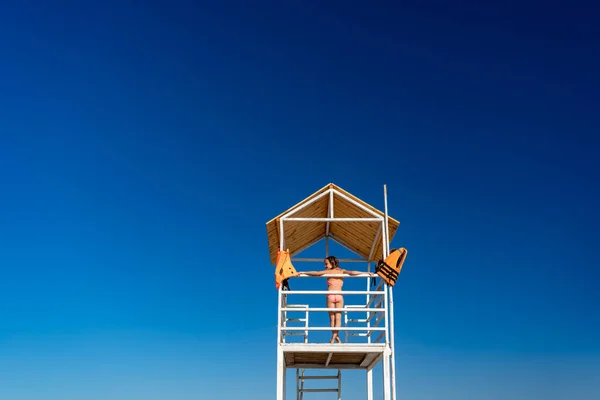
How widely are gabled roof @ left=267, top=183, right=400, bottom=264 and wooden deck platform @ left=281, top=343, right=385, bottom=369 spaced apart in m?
3.56

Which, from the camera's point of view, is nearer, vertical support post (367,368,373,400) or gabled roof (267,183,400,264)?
gabled roof (267,183,400,264)

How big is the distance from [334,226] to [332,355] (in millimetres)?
4660

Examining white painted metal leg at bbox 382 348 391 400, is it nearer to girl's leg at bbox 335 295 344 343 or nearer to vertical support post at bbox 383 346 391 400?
vertical support post at bbox 383 346 391 400

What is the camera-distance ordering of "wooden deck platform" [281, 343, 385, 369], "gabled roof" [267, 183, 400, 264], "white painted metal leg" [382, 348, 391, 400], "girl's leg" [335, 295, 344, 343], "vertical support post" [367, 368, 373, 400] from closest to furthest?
"white painted metal leg" [382, 348, 391, 400]
"wooden deck platform" [281, 343, 385, 369]
"girl's leg" [335, 295, 344, 343]
"gabled roof" [267, 183, 400, 264]
"vertical support post" [367, 368, 373, 400]

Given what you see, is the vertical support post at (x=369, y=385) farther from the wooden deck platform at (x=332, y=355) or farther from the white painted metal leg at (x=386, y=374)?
the white painted metal leg at (x=386, y=374)

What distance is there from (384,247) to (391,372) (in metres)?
3.52

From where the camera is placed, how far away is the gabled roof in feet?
62.4

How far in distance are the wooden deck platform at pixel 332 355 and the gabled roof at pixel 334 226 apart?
3.56m

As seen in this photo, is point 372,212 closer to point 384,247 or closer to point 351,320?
point 384,247

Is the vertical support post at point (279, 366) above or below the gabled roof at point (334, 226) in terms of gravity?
below

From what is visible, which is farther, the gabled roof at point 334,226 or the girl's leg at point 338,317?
the gabled roof at point 334,226

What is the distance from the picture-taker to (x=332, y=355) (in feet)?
61.9

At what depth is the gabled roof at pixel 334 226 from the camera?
1902 centimetres

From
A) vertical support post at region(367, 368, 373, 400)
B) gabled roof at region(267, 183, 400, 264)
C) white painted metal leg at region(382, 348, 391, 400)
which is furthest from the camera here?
vertical support post at region(367, 368, 373, 400)
